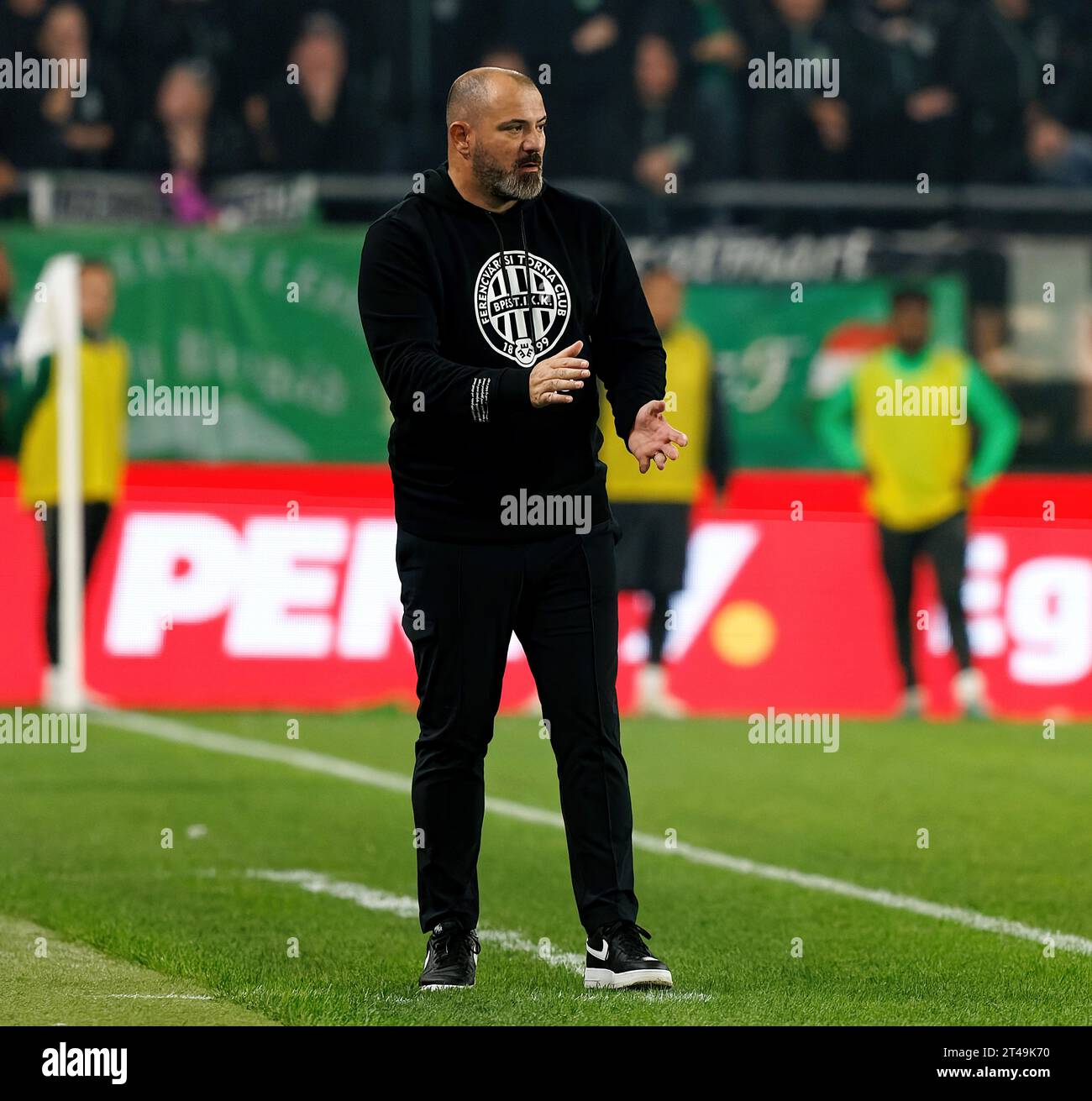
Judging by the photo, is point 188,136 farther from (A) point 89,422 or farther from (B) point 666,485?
(B) point 666,485

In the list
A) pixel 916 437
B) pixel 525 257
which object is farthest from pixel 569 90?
pixel 525 257

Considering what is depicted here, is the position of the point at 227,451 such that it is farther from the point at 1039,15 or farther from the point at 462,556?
the point at 462,556

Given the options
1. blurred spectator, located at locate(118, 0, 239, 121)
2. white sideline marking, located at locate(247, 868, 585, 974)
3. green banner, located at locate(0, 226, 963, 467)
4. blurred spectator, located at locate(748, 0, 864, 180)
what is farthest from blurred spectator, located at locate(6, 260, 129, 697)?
white sideline marking, located at locate(247, 868, 585, 974)

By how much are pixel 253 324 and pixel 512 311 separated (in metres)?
9.59

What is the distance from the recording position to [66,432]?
14.1 meters

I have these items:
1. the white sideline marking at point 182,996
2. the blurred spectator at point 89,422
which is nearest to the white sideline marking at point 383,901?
the white sideline marking at point 182,996

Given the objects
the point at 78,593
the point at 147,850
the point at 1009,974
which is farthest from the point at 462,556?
the point at 78,593

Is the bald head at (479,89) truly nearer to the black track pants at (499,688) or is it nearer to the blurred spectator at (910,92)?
the black track pants at (499,688)

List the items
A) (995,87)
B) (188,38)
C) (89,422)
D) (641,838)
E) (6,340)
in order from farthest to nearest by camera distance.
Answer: (995,87), (188,38), (6,340), (89,422), (641,838)

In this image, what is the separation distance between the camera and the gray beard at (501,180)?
18.5ft

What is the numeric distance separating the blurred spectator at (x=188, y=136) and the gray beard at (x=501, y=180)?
1099 cm

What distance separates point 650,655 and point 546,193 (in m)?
8.33

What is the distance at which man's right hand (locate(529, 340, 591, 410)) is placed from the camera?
5.40m

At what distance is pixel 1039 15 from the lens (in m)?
18.8
